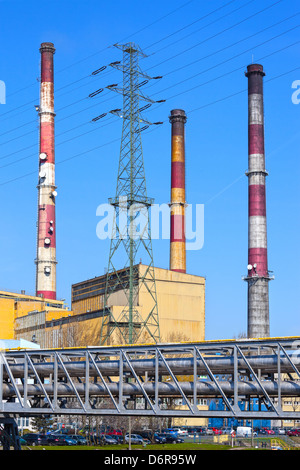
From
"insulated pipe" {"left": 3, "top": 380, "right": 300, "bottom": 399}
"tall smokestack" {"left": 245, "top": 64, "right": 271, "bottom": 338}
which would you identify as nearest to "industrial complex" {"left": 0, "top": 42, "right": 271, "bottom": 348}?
"tall smokestack" {"left": 245, "top": 64, "right": 271, "bottom": 338}

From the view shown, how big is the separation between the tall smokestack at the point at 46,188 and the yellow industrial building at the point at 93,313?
117 inches

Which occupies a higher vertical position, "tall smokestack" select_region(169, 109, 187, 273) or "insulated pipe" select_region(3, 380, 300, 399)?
"tall smokestack" select_region(169, 109, 187, 273)

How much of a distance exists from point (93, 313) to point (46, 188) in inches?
874

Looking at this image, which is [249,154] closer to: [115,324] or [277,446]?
[115,324]

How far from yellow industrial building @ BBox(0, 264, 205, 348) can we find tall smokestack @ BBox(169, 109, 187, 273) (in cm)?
367

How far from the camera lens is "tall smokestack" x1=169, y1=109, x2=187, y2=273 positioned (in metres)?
83.8

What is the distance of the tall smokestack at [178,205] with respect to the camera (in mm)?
83750

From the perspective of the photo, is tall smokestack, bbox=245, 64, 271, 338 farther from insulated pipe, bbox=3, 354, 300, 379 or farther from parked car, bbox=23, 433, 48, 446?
insulated pipe, bbox=3, 354, 300, 379

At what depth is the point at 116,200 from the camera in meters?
64.8

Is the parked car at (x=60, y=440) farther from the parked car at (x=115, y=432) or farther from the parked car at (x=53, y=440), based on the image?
the parked car at (x=115, y=432)

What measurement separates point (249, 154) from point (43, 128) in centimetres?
2921

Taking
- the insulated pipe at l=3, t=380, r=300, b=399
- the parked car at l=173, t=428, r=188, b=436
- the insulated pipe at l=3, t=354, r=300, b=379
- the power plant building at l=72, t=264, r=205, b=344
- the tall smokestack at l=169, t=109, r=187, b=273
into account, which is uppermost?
the tall smokestack at l=169, t=109, r=187, b=273

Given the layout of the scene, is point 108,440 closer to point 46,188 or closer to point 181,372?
point 181,372
